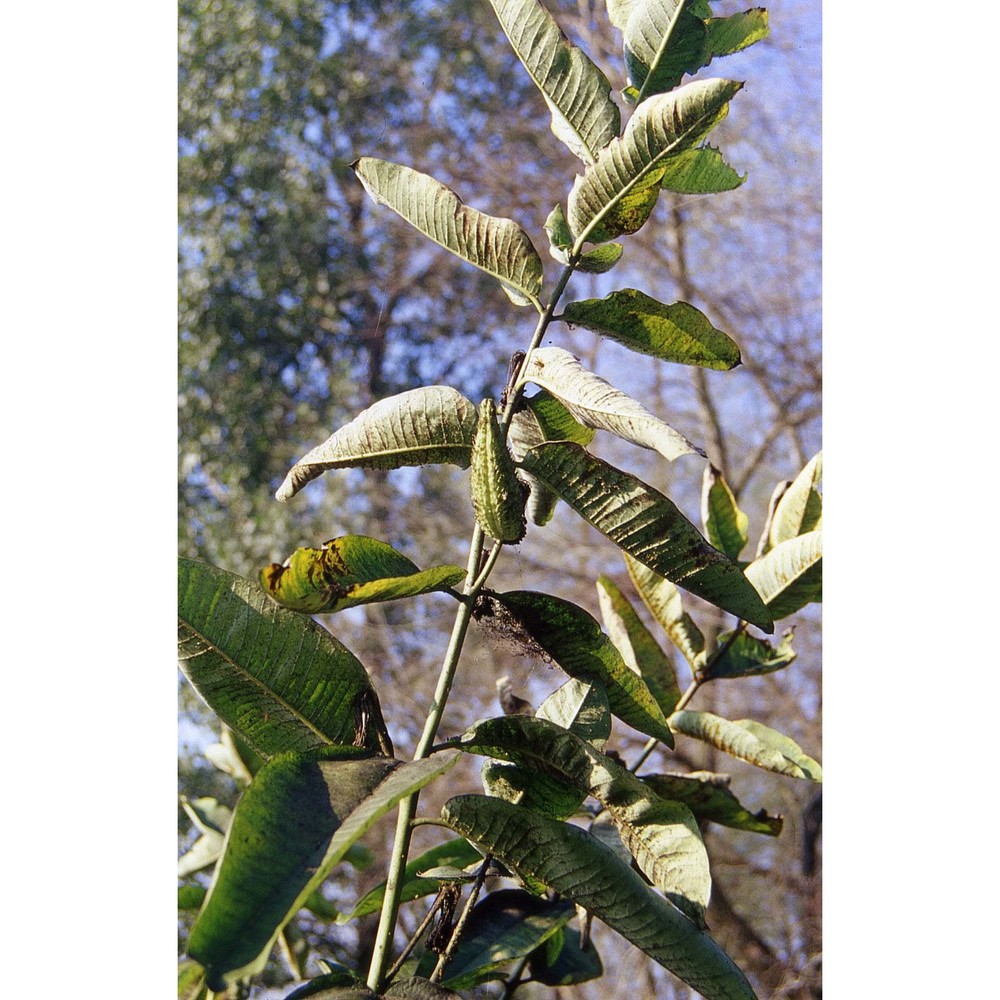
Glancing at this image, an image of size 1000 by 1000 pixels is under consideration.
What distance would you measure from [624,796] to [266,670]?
14cm

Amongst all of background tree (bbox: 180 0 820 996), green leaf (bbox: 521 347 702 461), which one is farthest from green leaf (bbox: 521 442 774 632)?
background tree (bbox: 180 0 820 996)

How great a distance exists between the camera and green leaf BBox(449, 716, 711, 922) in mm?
362

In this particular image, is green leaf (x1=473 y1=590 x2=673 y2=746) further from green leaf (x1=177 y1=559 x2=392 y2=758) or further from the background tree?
the background tree

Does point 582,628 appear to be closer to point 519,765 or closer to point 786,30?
point 519,765

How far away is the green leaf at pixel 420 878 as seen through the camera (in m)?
0.48

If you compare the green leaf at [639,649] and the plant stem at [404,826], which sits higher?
the green leaf at [639,649]

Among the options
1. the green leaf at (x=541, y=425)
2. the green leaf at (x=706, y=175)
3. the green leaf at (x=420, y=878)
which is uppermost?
the green leaf at (x=706, y=175)

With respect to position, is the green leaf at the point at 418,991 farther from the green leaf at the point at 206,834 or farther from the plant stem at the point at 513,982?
the green leaf at the point at 206,834

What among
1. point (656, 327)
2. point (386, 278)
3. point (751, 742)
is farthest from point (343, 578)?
point (386, 278)

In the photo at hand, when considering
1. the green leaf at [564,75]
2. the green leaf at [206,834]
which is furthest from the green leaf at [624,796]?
the green leaf at [206,834]

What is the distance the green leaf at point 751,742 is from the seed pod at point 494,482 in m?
0.25

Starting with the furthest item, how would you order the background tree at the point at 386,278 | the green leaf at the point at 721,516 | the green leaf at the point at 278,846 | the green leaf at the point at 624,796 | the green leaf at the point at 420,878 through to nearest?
the background tree at the point at 386,278 < the green leaf at the point at 721,516 < the green leaf at the point at 420,878 < the green leaf at the point at 624,796 < the green leaf at the point at 278,846

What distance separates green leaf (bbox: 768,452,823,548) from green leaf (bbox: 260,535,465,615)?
280 millimetres

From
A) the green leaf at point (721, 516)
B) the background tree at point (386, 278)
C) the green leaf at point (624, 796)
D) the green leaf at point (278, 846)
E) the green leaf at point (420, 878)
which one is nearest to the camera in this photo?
the green leaf at point (278, 846)
